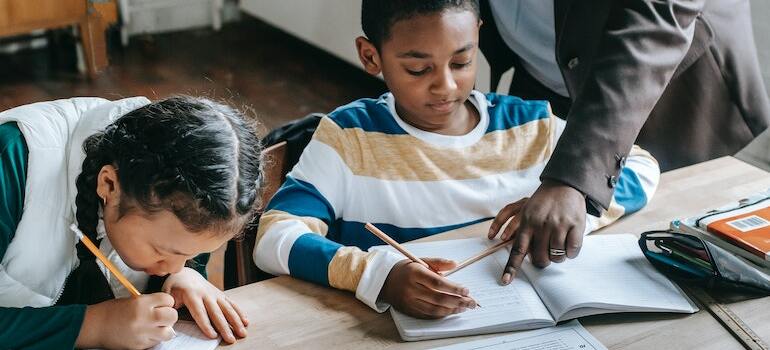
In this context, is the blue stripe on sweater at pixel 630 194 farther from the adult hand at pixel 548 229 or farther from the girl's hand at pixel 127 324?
the girl's hand at pixel 127 324

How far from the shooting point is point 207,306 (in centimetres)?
129

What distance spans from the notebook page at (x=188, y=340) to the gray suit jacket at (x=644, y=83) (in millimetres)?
611

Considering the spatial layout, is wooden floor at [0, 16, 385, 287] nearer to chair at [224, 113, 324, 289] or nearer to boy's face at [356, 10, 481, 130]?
chair at [224, 113, 324, 289]

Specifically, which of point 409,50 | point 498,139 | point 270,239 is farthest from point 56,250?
point 498,139

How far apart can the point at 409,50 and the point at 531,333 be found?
22.8 inches

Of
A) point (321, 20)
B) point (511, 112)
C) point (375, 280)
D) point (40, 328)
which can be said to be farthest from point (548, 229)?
point (321, 20)

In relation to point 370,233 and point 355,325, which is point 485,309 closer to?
point 355,325

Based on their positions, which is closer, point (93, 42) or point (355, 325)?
point (355, 325)

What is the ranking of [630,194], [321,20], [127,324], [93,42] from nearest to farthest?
[127,324], [630,194], [93,42], [321,20]

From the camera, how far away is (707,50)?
6.15 feet

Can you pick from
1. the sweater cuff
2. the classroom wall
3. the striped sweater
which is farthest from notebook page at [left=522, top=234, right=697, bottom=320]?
the classroom wall

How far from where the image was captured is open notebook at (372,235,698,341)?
4.22ft

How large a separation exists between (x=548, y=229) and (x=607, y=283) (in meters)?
0.12

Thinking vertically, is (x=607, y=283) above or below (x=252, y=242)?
above
